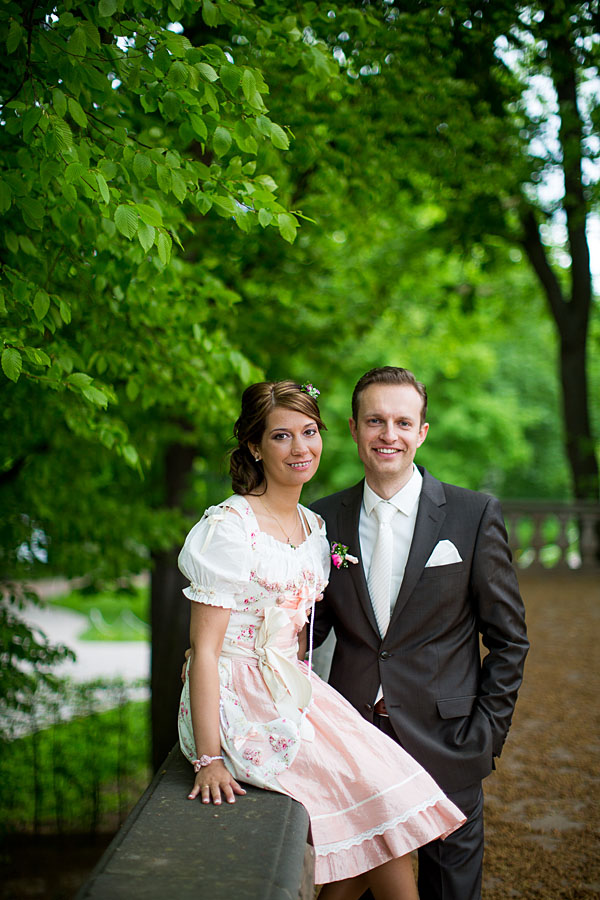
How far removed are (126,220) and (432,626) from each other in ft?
6.31

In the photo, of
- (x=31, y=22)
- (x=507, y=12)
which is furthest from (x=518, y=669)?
(x=507, y=12)

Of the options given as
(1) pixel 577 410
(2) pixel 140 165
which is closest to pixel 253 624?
(2) pixel 140 165

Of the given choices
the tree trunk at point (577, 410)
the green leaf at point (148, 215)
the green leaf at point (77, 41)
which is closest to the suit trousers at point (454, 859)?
the green leaf at point (148, 215)

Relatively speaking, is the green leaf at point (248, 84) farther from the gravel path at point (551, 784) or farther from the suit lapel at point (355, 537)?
the gravel path at point (551, 784)

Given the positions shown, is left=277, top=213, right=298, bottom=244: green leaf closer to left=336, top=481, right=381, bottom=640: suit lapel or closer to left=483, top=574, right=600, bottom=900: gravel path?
left=336, top=481, right=381, bottom=640: suit lapel

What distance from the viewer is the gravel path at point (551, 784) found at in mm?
4395

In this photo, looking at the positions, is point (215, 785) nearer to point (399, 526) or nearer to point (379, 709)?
point (379, 709)

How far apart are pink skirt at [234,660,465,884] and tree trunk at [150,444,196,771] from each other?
6446 mm

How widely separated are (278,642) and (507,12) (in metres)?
4.34

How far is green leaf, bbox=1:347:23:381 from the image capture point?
3.18m

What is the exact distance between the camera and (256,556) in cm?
293

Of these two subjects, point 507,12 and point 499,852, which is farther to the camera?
point 507,12

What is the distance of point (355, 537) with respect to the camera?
3332mm

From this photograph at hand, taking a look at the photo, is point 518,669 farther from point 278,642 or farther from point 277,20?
point 277,20
